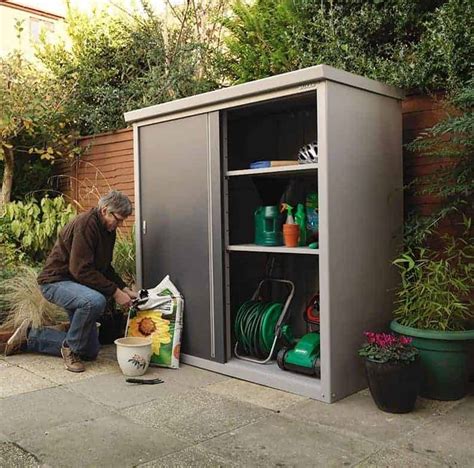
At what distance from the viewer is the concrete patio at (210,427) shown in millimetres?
2688

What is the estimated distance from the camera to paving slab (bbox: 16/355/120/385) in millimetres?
4098

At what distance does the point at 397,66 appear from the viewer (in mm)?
4195

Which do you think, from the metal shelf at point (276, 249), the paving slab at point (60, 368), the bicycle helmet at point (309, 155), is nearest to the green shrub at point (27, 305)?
the paving slab at point (60, 368)

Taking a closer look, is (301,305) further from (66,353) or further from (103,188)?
(103,188)

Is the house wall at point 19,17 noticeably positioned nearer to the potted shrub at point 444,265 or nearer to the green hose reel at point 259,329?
the green hose reel at point 259,329

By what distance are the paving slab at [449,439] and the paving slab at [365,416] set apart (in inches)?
2.5

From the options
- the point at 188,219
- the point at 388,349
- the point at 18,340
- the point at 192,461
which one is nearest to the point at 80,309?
the point at 18,340

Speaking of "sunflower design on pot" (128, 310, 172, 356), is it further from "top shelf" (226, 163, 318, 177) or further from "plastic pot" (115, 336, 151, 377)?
"top shelf" (226, 163, 318, 177)

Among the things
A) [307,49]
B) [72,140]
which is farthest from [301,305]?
[72,140]

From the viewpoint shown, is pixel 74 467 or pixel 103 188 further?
pixel 103 188

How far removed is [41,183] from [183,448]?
552 centimetres

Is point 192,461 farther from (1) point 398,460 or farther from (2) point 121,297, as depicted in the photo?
(2) point 121,297

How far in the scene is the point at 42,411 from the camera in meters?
3.37

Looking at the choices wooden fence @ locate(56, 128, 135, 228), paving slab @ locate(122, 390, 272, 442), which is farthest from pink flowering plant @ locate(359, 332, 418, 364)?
wooden fence @ locate(56, 128, 135, 228)
